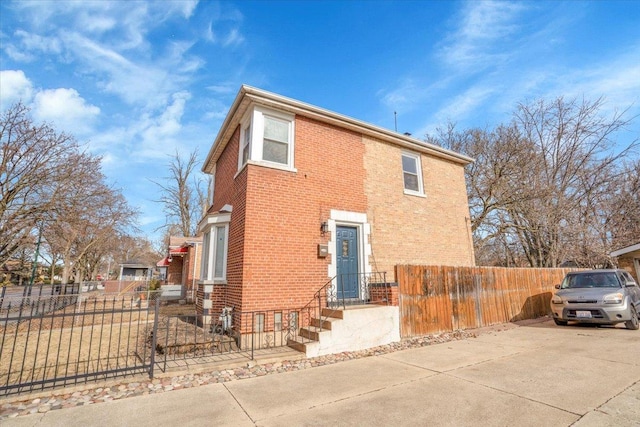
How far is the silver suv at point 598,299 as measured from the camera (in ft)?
27.0

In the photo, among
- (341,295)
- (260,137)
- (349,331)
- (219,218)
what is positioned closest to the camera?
(349,331)

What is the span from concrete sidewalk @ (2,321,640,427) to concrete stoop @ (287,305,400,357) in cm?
76

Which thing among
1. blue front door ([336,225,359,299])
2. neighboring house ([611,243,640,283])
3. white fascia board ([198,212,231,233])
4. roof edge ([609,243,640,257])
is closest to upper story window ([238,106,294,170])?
→ white fascia board ([198,212,231,233])

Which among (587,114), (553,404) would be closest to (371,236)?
(553,404)

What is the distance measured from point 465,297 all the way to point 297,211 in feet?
19.8

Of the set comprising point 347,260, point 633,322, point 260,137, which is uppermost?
point 260,137

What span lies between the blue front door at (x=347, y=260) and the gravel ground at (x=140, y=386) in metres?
2.20

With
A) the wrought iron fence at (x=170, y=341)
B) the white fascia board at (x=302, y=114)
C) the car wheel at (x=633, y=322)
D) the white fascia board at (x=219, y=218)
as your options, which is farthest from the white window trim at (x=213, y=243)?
the car wheel at (x=633, y=322)

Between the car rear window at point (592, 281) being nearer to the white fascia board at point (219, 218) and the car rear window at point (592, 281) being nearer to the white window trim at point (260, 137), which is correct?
the white window trim at point (260, 137)

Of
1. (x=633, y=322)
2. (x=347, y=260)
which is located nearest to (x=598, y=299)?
(x=633, y=322)

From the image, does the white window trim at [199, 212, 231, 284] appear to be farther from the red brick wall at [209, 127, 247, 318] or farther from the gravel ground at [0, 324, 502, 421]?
the gravel ground at [0, 324, 502, 421]

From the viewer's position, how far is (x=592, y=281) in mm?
9438

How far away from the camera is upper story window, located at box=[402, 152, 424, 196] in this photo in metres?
11.0

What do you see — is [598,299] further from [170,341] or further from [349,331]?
[170,341]
